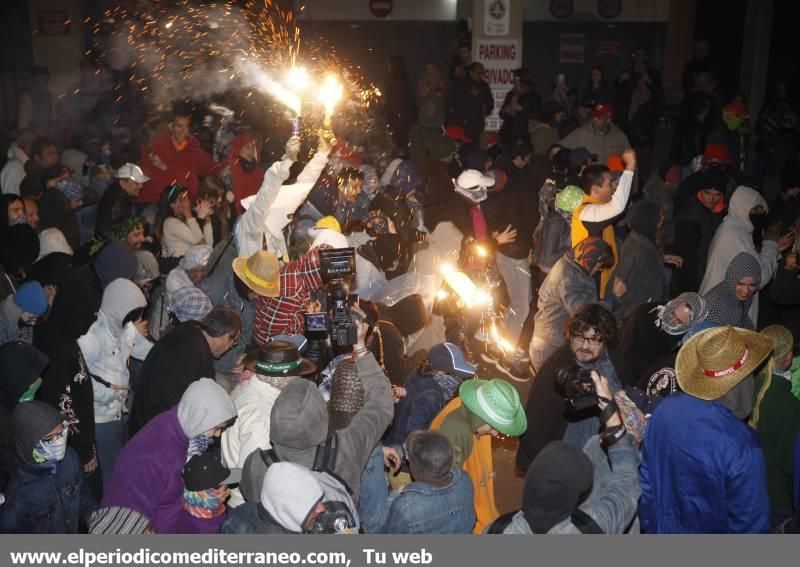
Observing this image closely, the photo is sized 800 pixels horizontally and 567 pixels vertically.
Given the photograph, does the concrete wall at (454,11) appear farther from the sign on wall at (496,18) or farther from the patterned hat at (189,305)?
the patterned hat at (189,305)

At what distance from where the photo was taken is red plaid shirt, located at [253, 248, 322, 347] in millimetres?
6016

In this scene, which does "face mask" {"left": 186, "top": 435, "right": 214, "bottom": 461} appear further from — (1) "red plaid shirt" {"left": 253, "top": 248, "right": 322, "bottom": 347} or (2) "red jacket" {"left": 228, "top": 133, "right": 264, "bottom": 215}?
(2) "red jacket" {"left": 228, "top": 133, "right": 264, "bottom": 215}

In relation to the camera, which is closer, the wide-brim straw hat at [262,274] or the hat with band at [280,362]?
the hat with band at [280,362]

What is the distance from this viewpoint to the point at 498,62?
1608 centimetres

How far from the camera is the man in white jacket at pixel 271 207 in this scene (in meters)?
6.66

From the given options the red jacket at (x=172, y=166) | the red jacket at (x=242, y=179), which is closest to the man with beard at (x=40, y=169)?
the red jacket at (x=172, y=166)

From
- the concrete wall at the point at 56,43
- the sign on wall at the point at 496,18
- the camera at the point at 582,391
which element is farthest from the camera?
the concrete wall at the point at 56,43

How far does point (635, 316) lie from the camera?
5.84m

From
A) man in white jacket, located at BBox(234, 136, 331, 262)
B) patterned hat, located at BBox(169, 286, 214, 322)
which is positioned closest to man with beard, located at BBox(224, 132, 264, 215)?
man in white jacket, located at BBox(234, 136, 331, 262)

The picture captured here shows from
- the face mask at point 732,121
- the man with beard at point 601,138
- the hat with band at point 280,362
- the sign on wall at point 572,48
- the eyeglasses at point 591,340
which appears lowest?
the sign on wall at point 572,48

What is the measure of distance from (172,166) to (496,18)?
329 inches

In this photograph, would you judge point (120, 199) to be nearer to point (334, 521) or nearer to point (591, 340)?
point (591, 340)

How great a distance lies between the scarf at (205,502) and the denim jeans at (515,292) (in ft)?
15.3
